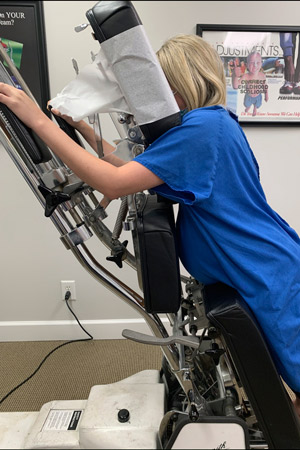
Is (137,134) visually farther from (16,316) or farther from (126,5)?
(16,316)

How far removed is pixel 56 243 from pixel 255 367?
112cm

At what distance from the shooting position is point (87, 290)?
1.66m

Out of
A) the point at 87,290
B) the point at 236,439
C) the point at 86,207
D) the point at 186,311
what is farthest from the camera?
the point at 87,290

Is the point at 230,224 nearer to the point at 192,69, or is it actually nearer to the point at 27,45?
the point at 192,69

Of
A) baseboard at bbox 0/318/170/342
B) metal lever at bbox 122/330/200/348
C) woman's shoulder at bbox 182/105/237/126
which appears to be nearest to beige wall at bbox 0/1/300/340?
baseboard at bbox 0/318/170/342

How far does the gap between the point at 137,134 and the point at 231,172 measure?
22cm

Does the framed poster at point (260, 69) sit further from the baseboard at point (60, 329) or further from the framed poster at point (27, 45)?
the baseboard at point (60, 329)

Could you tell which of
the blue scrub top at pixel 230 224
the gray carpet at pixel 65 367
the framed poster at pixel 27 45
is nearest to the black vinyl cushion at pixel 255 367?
the blue scrub top at pixel 230 224

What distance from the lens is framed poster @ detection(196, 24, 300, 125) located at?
4.15ft

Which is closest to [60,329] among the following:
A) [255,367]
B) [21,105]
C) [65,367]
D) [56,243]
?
[65,367]

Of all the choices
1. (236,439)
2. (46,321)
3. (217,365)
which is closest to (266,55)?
(217,365)

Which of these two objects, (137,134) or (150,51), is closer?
(150,51)

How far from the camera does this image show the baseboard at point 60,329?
1.70 meters

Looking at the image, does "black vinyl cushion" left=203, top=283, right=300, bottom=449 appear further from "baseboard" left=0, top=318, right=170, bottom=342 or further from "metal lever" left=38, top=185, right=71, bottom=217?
"baseboard" left=0, top=318, right=170, bottom=342
